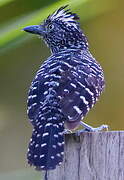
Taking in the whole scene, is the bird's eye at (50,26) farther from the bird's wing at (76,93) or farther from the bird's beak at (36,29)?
the bird's wing at (76,93)

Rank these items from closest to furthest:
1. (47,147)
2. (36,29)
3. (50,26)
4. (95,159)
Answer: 1. (95,159)
2. (47,147)
3. (36,29)
4. (50,26)

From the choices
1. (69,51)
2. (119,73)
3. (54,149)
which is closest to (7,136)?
(119,73)

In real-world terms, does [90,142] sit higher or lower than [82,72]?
lower

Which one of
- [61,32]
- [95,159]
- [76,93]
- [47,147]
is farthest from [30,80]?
[95,159]

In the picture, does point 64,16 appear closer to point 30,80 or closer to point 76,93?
point 76,93

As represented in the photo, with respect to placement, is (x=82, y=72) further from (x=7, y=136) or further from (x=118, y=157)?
(x=7, y=136)

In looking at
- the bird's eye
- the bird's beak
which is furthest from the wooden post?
the bird's eye
